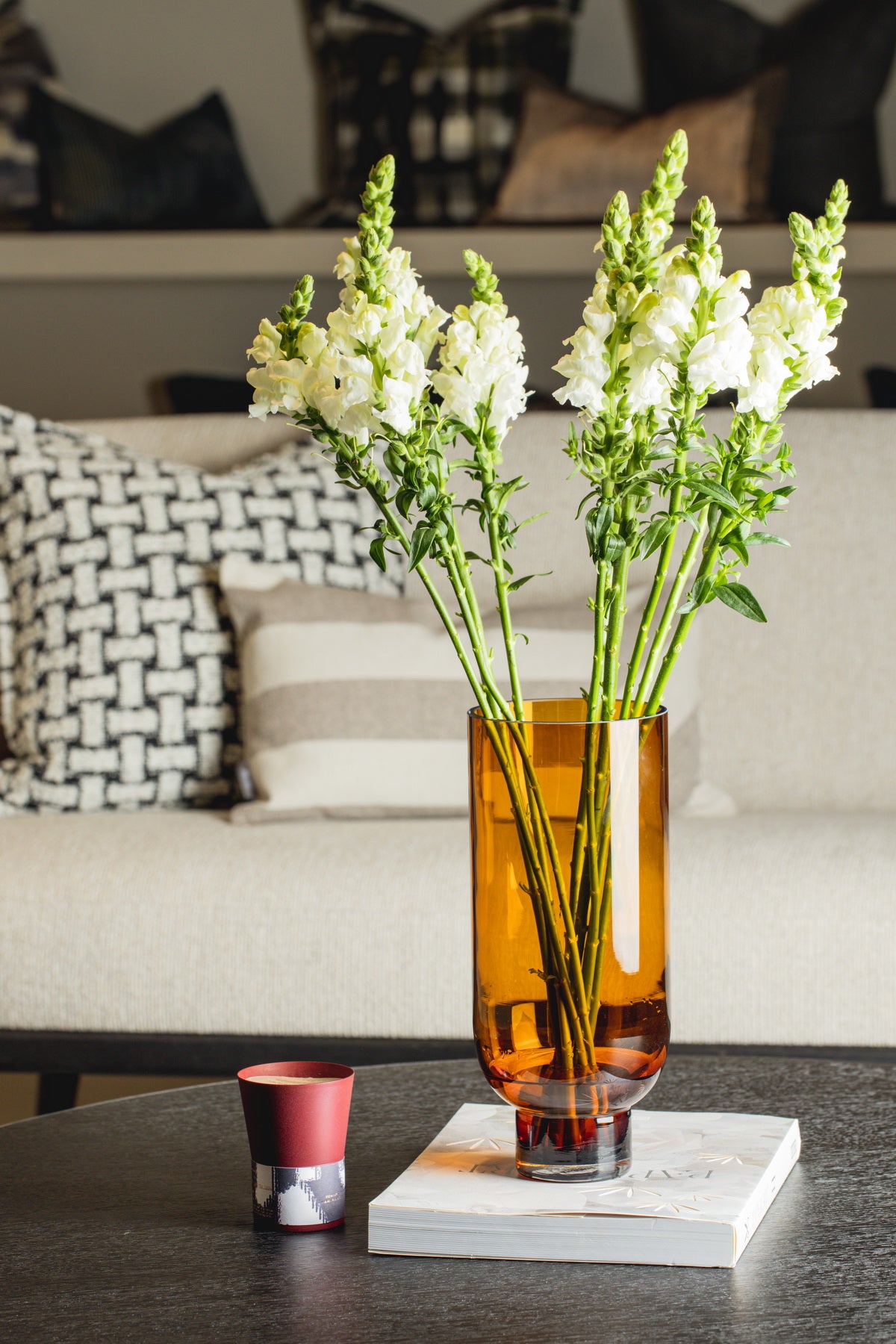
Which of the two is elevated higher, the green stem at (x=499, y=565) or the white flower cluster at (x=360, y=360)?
the white flower cluster at (x=360, y=360)

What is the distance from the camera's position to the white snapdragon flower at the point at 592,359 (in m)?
0.76

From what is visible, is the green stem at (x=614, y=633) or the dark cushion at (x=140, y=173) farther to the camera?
the dark cushion at (x=140, y=173)

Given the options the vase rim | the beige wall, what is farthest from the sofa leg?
the beige wall

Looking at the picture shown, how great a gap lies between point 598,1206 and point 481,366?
1.39ft

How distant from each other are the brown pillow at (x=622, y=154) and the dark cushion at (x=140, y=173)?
1.96 feet

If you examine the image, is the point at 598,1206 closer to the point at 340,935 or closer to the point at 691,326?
the point at 691,326

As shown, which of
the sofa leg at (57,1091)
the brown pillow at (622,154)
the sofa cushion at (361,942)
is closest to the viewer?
the sofa cushion at (361,942)

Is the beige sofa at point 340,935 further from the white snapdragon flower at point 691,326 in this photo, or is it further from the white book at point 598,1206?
the white snapdragon flower at point 691,326

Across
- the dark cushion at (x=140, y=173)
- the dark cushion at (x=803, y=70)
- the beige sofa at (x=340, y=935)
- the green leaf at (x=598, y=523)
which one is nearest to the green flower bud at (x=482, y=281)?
the green leaf at (x=598, y=523)

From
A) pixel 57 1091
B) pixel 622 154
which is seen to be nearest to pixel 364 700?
pixel 57 1091

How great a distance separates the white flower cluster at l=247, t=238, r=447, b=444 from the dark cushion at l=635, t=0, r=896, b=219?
254cm

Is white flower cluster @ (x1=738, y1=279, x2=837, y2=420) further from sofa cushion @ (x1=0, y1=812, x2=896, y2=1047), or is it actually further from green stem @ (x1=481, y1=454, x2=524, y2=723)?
sofa cushion @ (x1=0, y1=812, x2=896, y2=1047)

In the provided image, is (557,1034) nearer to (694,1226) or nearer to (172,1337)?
→ (694,1226)

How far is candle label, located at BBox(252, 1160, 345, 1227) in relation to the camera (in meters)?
0.81
